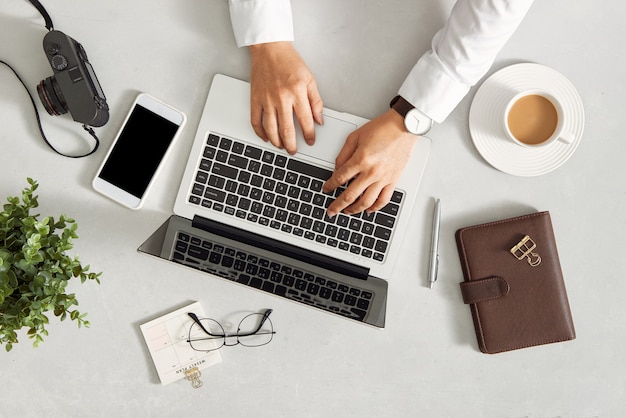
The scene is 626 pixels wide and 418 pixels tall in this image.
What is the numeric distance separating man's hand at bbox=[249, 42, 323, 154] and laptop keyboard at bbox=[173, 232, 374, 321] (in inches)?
8.8

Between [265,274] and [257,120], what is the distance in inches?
11.6

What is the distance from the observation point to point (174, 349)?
97 cm

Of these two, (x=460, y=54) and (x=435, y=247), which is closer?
(x=460, y=54)

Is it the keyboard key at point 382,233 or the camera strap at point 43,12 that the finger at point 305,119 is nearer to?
the keyboard key at point 382,233

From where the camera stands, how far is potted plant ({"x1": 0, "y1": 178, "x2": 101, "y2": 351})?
2.52ft

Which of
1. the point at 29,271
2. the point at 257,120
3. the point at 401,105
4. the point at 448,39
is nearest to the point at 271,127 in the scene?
the point at 257,120

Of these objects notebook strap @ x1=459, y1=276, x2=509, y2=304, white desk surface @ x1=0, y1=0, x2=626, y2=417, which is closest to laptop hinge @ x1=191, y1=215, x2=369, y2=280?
white desk surface @ x1=0, y1=0, x2=626, y2=417

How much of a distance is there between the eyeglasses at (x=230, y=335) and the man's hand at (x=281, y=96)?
36 centimetres

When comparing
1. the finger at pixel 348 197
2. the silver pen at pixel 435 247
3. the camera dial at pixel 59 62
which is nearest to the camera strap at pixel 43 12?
the camera dial at pixel 59 62

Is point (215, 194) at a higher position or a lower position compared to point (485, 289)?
higher

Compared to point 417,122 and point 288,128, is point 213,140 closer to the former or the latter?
point 288,128

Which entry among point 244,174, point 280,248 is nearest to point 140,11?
point 244,174

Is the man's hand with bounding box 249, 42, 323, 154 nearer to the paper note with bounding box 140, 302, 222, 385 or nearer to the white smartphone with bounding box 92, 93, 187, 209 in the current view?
the white smartphone with bounding box 92, 93, 187, 209

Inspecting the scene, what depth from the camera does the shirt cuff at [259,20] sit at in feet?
2.85
